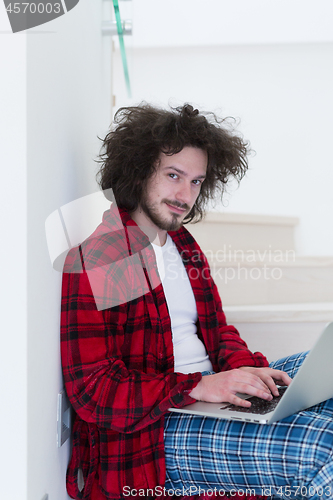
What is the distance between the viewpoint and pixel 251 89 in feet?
10.1

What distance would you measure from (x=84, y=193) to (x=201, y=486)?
2.63ft

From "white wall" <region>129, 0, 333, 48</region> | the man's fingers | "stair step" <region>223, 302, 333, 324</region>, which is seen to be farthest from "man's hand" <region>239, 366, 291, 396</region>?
"white wall" <region>129, 0, 333, 48</region>

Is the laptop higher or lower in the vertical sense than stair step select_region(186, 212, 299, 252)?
lower

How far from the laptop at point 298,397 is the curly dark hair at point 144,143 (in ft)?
2.15

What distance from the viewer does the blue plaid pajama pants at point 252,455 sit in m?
0.85

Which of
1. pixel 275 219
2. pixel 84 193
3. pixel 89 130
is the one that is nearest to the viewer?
pixel 84 193

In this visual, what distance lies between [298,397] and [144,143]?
32.7 inches

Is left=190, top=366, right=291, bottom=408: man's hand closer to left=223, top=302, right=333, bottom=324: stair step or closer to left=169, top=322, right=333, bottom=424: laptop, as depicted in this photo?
left=169, top=322, right=333, bottom=424: laptop

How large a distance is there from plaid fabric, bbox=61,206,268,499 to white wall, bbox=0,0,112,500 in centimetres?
5

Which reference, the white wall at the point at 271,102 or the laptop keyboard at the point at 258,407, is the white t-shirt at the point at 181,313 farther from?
the white wall at the point at 271,102

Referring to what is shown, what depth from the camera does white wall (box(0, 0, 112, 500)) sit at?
71cm

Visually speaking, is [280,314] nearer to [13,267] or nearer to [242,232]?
[242,232]

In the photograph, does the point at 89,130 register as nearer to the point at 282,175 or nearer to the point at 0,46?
the point at 0,46

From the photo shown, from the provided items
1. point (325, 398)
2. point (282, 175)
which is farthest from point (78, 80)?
point (282, 175)
